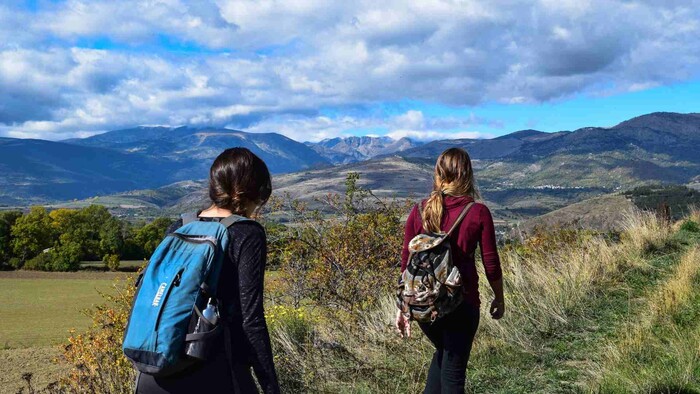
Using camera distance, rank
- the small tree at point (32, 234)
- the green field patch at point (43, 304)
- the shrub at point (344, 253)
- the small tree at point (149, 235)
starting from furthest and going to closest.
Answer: the small tree at point (149, 235) < the small tree at point (32, 234) < the green field patch at point (43, 304) < the shrub at point (344, 253)

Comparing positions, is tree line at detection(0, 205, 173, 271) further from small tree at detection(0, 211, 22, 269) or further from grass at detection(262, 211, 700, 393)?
grass at detection(262, 211, 700, 393)

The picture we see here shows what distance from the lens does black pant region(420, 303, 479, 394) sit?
3146 mm

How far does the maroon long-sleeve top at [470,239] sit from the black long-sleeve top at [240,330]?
1211 mm

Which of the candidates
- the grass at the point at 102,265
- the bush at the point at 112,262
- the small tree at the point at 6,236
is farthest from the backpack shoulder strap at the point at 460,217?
the small tree at the point at 6,236

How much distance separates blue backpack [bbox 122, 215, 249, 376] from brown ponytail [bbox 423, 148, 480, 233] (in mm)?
1272

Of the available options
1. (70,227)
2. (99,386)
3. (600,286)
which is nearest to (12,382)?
(99,386)

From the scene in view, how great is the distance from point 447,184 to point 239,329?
146 centimetres

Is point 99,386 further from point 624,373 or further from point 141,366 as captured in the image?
point 624,373

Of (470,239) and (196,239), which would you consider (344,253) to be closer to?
(470,239)

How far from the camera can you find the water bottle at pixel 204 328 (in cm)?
212

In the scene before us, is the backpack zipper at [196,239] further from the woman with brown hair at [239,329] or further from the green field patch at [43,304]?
the green field patch at [43,304]

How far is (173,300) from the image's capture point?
2152mm

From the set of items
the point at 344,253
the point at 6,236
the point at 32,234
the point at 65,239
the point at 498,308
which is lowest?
the point at 65,239

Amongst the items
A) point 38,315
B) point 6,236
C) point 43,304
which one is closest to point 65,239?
point 6,236
